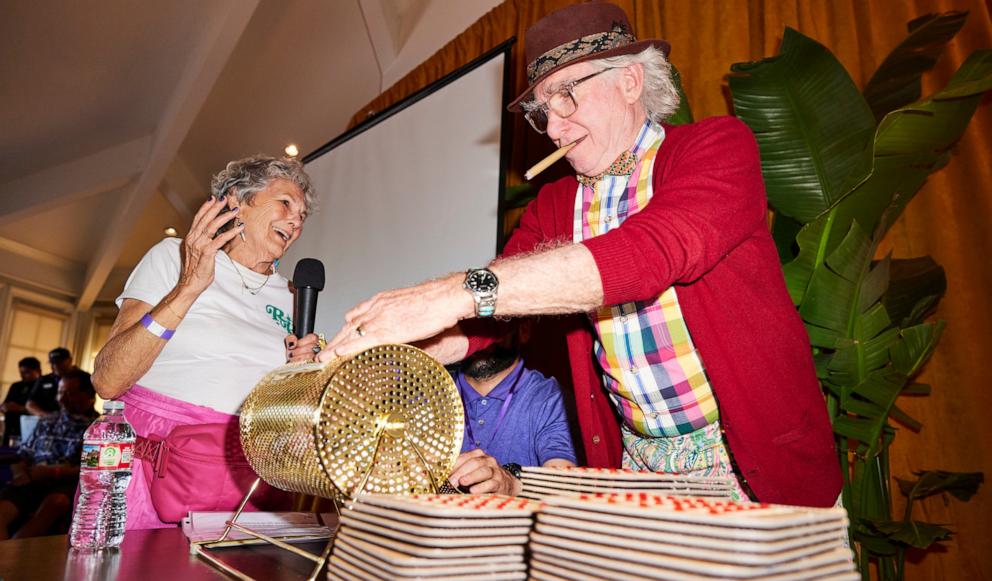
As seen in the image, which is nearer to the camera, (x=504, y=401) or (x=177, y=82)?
(x=504, y=401)

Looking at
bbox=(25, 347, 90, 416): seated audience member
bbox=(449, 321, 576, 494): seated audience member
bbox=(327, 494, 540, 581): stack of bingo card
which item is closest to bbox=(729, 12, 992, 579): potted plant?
bbox=(449, 321, 576, 494): seated audience member

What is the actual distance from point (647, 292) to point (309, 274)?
93 centimetres

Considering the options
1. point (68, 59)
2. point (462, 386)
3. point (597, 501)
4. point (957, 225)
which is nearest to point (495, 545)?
point (597, 501)

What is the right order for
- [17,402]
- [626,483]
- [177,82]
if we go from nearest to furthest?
[626,483], [177,82], [17,402]

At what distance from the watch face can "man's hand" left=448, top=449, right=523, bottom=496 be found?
12.9 inches

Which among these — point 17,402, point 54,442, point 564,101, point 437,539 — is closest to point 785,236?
point 564,101

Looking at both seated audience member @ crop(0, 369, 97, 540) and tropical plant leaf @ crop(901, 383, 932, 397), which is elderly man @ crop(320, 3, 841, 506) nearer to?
tropical plant leaf @ crop(901, 383, 932, 397)

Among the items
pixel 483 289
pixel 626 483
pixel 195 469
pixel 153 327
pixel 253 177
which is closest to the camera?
pixel 626 483

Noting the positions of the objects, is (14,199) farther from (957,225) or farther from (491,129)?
(957,225)

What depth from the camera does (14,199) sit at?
22.5ft

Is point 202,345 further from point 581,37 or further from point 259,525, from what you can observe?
point 581,37

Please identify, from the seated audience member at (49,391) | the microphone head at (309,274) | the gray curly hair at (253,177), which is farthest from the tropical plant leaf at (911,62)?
the seated audience member at (49,391)

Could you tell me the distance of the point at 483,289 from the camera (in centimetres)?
84

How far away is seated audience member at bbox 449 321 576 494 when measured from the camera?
200 centimetres
